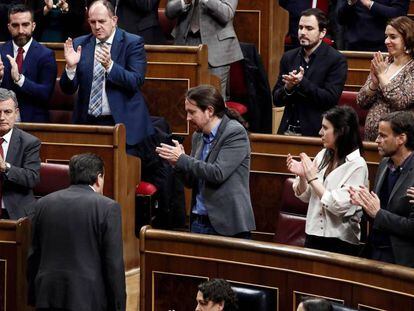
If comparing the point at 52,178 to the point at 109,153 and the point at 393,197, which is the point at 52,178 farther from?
the point at 393,197

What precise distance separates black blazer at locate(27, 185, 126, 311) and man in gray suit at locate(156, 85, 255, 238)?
25 centimetres

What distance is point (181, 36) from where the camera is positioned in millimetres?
4238

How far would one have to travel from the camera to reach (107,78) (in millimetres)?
3604

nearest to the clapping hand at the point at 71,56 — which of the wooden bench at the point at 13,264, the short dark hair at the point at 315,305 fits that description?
the wooden bench at the point at 13,264

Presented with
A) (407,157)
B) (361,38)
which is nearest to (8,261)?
(407,157)

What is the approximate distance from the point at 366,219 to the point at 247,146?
1.20 feet

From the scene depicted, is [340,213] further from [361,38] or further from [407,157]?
[361,38]

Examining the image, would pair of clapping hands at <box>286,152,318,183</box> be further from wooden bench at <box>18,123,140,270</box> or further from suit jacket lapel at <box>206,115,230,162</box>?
wooden bench at <box>18,123,140,270</box>

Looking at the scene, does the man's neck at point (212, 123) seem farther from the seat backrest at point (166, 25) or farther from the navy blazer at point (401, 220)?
the seat backrest at point (166, 25)

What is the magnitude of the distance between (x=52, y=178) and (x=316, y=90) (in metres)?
0.84

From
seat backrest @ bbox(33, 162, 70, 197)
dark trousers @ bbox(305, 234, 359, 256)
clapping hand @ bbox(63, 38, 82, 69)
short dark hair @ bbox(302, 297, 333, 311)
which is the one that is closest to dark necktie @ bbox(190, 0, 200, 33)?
clapping hand @ bbox(63, 38, 82, 69)

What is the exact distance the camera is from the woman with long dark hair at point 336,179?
2.80m

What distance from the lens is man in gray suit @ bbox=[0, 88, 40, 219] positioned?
3191 millimetres

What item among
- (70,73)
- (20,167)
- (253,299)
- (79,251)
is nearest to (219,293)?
(253,299)
